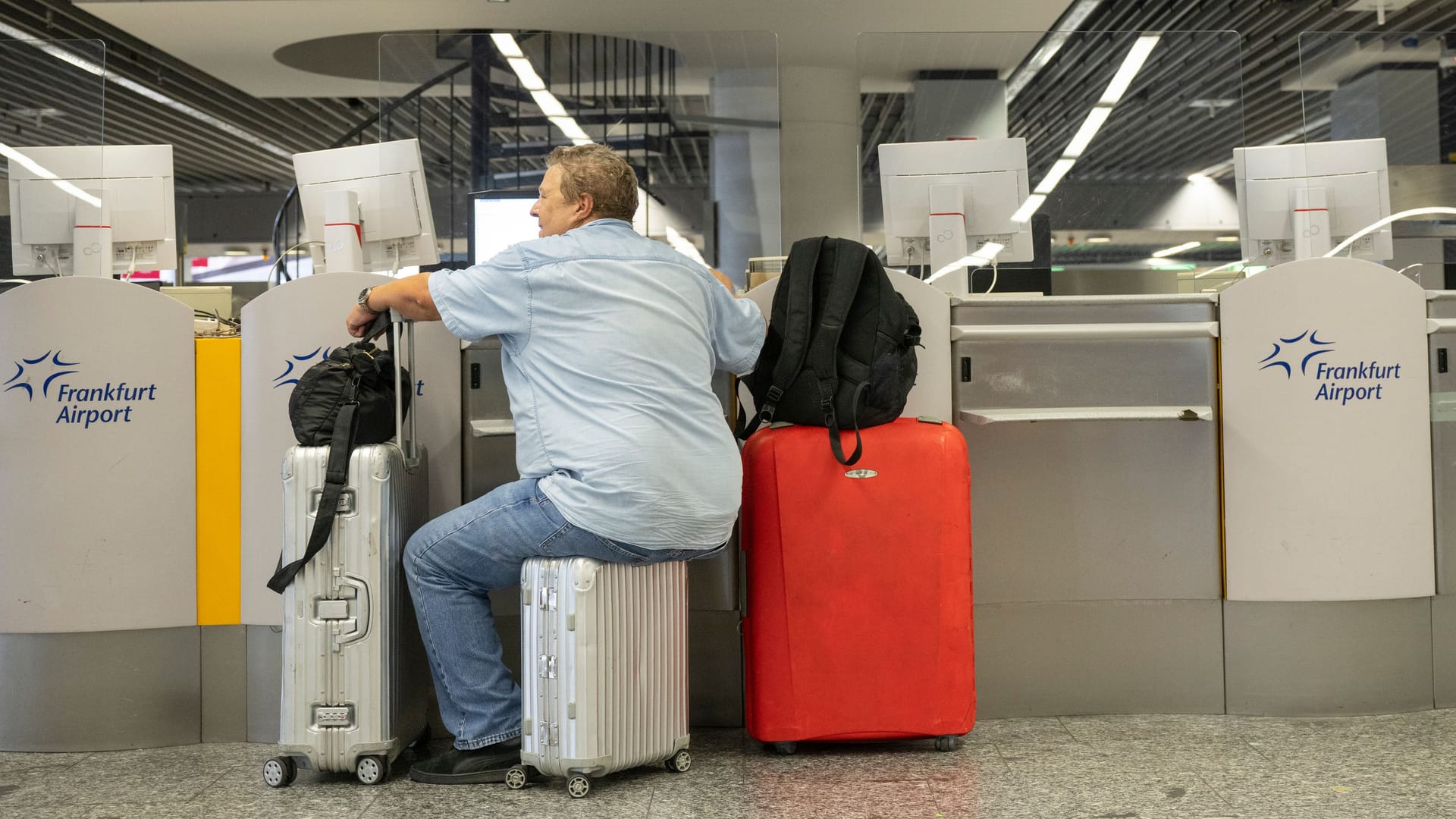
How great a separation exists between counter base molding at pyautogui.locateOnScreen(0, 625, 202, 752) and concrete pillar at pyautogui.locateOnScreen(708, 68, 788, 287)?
472 cm

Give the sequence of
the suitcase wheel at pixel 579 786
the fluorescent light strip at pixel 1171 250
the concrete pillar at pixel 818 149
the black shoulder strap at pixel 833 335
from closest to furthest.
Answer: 1. the suitcase wheel at pixel 579 786
2. the black shoulder strap at pixel 833 335
3. the concrete pillar at pixel 818 149
4. the fluorescent light strip at pixel 1171 250

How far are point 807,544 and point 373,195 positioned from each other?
6.36ft

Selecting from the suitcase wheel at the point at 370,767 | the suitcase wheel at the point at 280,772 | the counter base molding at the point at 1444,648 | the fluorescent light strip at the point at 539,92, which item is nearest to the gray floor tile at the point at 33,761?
the suitcase wheel at the point at 280,772

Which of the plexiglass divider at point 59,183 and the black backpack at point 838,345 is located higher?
the plexiglass divider at point 59,183

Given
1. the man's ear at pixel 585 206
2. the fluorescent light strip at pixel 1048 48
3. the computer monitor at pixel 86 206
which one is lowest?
the man's ear at pixel 585 206

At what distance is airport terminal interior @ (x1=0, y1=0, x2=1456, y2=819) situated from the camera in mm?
2348

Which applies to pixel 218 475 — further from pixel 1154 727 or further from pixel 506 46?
pixel 506 46

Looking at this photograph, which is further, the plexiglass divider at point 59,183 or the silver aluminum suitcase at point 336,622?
the plexiglass divider at point 59,183

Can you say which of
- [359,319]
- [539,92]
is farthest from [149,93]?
[359,319]

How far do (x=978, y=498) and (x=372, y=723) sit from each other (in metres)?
1.52

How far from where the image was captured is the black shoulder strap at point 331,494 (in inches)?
91.0

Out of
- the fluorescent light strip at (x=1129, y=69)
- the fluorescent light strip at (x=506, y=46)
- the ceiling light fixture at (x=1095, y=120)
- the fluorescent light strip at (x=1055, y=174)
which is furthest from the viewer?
the fluorescent light strip at (x=506, y=46)

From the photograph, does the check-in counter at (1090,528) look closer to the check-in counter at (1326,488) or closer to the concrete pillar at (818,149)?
the check-in counter at (1326,488)

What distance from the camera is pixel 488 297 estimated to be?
2.28 m
